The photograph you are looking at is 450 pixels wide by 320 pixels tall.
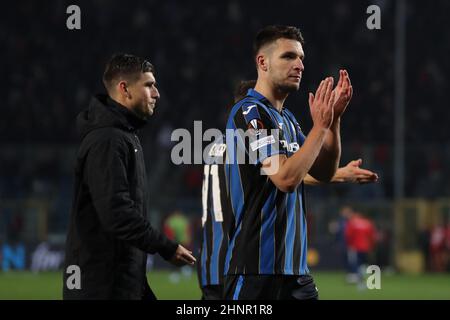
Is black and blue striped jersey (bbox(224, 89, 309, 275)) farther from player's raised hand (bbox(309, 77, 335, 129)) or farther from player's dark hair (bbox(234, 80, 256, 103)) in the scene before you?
player's dark hair (bbox(234, 80, 256, 103))

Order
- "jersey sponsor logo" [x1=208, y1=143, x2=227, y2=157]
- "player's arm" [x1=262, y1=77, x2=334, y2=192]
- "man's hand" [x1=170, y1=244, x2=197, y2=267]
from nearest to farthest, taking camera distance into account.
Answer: "player's arm" [x1=262, y1=77, x2=334, y2=192], "man's hand" [x1=170, y1=244, x2=197, y2=267], "jersey sponsor logo" [x1=208, y1=143, x2=227, y2=157]

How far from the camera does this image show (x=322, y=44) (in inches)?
1207

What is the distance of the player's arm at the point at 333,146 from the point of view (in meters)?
4.89

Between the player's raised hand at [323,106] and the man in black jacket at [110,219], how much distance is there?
0.95 m

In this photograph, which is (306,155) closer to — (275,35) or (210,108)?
(275,35)

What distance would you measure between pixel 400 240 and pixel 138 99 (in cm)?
2021

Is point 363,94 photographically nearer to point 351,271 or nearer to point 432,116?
point 432,116

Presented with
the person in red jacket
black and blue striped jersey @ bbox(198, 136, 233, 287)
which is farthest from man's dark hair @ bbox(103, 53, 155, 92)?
the person in red jacket

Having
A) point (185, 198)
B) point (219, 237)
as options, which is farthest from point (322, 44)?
point (219, 237)

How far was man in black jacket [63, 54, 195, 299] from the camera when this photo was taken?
4781 mm

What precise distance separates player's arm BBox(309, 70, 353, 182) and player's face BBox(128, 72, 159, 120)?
87 centimetres

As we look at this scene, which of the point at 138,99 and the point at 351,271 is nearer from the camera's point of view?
the point at 138,99

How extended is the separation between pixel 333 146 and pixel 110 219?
1.32 m

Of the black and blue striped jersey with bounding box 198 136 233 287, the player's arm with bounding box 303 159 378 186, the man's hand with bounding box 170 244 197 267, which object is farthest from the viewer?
the black and blue striped jersey with bounding box 198 136 233 287
